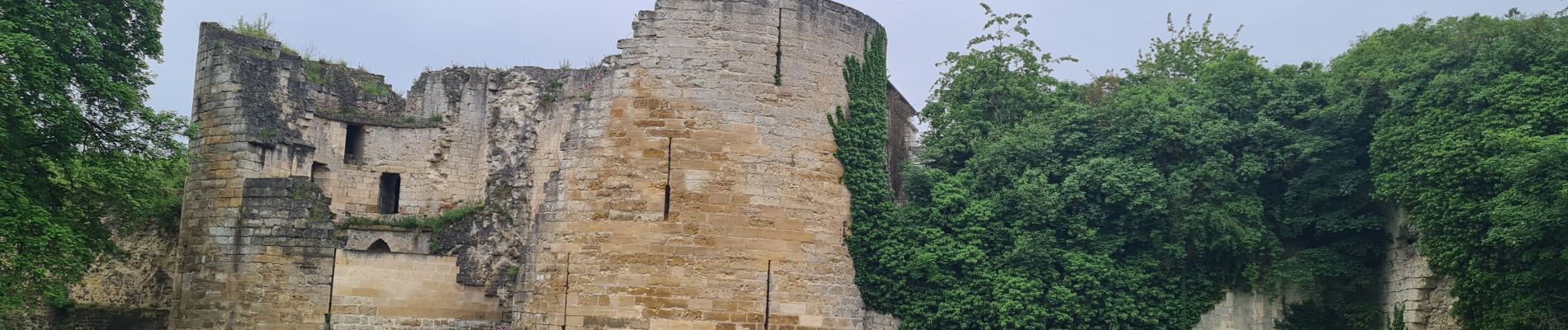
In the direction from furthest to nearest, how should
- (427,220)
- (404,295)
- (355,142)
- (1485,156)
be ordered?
(355,142)
(427,220)
(404,295)
(1485,156)

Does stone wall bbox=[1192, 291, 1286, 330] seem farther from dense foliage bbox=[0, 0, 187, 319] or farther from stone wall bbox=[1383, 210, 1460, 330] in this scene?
dense foliage bbox=[0, 0, 187, 319]

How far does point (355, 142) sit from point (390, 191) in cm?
109

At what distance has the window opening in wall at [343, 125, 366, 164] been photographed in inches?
956

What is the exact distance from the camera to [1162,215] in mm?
19406

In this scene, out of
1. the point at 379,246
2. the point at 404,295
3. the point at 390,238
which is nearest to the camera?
the point at 404,295

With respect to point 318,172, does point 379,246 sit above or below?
below

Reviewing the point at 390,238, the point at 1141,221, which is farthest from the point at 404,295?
the point at 1141,221

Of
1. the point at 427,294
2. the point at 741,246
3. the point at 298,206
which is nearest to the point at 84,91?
the point at 298,206

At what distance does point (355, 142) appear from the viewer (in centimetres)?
2444

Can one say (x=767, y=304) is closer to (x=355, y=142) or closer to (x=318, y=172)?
(x=318, y=172)

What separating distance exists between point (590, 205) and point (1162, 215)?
26.9ft

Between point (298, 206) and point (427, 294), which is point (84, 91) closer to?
point (298, 206)

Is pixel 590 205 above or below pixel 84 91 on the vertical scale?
Answer: below

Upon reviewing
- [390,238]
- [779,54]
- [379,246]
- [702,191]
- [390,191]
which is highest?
[779,54]
